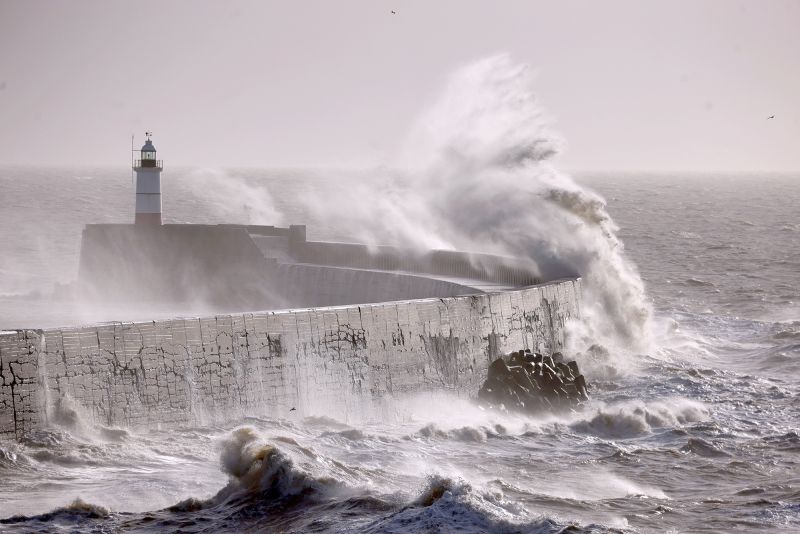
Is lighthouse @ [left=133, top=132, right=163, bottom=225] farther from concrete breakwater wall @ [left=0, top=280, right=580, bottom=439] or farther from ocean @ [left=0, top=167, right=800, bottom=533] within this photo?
concrete breakwater wall @ [left=0, top=280, right=580, bottom=439]

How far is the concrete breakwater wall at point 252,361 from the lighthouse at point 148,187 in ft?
39.7

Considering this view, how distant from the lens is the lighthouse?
26516 mm

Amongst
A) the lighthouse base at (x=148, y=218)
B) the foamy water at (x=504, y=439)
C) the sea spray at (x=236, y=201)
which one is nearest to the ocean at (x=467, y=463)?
the foamy water at (x=504, y=439)

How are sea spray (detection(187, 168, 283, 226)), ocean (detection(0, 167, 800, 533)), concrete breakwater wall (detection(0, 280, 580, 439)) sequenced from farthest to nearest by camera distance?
1. sea spray (detection(187, 168, 283, 226))
2. concrete breakwater wall (detection(0, 280, 580, 439))
3. ocean (detection(0, 167, 800, 533))

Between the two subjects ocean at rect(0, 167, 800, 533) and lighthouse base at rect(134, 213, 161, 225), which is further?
lighthouse base at rect(134, 213, 161, 225)

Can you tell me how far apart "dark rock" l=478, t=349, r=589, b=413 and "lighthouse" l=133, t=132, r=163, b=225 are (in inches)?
498

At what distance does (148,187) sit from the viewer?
26781 millimetres

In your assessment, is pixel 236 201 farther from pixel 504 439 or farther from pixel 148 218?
pixel 504 439

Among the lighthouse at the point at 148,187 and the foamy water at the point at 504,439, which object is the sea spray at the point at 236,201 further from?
the foamy water at the point at 504,439

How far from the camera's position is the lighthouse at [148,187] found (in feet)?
87.0

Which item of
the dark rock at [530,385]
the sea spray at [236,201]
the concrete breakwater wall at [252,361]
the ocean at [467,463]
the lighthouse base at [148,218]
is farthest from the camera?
the sea spray at [236,201]

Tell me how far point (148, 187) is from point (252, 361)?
565 inches

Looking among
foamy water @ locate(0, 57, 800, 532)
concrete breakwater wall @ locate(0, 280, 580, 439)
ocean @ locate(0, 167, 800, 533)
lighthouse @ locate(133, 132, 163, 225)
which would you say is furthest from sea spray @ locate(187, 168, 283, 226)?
concrete breakwater wall @ locate(0, 280, 580, 439)

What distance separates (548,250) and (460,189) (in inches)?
201
